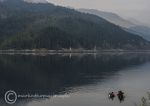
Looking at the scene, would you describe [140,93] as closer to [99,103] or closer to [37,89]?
[99,103]

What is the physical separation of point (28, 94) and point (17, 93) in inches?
116

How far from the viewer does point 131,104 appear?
279 feet

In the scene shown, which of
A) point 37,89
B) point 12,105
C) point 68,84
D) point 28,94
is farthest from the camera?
point 68,84

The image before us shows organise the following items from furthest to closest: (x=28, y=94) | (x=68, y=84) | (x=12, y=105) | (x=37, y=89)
→ (x=68, y=84)
(x=37, y=89)
(x=28, y=94)
(x=12, y=105)

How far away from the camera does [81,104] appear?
8525 cm

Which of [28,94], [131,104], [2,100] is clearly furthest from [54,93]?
[131,104]

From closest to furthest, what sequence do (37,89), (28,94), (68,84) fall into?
(28,94)
(37,89)
(68,84)

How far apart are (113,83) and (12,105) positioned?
54.2m

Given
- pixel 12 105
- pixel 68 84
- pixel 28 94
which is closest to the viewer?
pixel 12 105

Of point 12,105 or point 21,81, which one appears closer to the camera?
point 12,105

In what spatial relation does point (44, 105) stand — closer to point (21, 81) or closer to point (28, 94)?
point (28, 94)

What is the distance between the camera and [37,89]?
11038 centimetres

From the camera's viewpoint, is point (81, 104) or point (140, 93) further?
point (140, 93)

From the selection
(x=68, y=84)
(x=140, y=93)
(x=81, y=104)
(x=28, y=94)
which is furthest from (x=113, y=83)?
(x=81, y=104)
